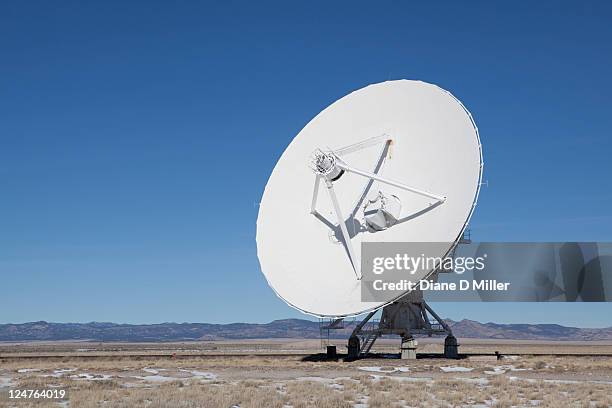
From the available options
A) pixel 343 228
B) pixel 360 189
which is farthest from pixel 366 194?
pixel 343 228

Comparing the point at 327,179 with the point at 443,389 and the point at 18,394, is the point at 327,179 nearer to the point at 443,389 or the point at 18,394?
the point at 443,389

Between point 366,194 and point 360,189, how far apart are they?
30.0 inches

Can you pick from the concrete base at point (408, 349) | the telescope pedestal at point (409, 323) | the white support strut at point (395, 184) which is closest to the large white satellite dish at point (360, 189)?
the white support strut at point (395, 184)

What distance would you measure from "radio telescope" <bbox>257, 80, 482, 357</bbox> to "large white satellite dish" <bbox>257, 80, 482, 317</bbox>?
0.19 ft

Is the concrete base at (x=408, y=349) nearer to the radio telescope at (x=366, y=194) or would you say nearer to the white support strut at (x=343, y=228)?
the radio telescope at (x=366, y=194)

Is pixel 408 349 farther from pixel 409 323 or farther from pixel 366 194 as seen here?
pixel 366 194

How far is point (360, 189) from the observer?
120 ft

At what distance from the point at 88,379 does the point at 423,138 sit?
784 inches

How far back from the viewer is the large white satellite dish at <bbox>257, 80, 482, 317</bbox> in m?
31.7

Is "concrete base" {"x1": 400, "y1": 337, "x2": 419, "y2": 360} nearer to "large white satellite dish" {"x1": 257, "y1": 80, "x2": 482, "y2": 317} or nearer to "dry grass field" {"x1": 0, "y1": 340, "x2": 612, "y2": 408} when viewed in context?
"dry grass field" {"x1": 0, "y1": 340, "x2": 612, "y2": 408}

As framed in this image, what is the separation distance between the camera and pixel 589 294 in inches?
3174

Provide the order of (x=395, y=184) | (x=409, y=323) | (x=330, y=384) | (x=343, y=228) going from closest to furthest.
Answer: (x=330, y=384) < (x=395, y=184) < (x=343, y=228) < (x=409, y=323)

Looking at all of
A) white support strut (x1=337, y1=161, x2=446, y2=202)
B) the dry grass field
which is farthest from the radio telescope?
the dry grass field

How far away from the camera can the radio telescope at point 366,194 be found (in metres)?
31.6
